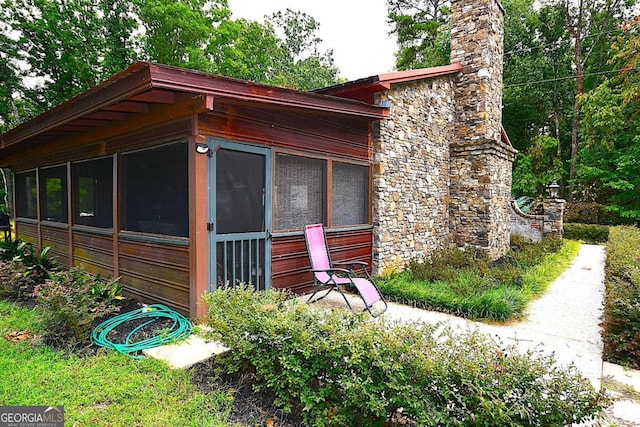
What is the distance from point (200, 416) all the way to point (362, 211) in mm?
4165

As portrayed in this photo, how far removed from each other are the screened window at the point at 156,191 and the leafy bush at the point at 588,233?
1517 cm

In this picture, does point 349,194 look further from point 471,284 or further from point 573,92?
point 573,92

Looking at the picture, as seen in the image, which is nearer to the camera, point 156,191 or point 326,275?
point 156,191

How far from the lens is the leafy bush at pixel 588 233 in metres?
13.4

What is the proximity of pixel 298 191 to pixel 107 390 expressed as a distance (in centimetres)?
305

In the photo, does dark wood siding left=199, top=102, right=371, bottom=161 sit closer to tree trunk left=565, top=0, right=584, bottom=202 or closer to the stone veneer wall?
the stone veneer wall

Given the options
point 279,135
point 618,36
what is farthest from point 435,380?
point 618,36

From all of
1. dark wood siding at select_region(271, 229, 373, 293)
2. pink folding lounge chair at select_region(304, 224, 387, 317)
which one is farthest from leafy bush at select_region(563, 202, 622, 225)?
pink folding lounge chair at select_region(304, 224, 387, 317)

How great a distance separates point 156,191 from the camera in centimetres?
418

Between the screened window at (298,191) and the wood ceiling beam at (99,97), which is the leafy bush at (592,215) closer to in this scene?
the screened window at (298,191)

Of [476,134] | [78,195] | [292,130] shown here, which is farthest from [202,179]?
[476,134]

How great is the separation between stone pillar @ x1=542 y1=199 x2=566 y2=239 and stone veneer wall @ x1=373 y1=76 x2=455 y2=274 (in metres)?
5.52

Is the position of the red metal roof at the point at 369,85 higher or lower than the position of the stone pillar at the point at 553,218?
higher

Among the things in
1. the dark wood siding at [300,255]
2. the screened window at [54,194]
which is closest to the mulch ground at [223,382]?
the dark wood siding at [300,255]
